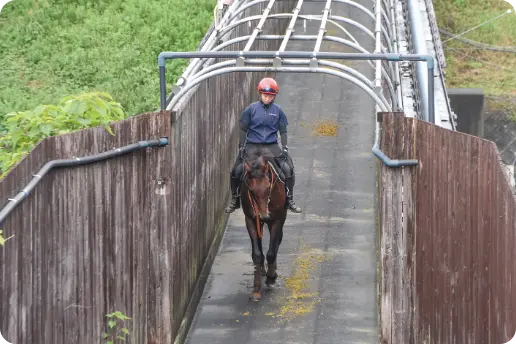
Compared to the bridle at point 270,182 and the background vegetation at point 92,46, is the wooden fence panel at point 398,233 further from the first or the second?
the background vegetation at point 92,46

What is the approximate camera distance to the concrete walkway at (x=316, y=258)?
13258 mm

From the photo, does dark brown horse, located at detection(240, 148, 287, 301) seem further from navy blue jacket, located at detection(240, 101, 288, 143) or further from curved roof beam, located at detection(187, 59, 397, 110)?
curved roof beam, located at detection(187, 59, 397, 110)

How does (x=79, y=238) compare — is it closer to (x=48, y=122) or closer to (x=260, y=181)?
(x=48, y=122)

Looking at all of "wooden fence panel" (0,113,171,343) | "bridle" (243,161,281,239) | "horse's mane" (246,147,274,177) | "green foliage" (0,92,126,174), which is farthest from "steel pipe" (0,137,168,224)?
"bridle" (243,161,281,239)

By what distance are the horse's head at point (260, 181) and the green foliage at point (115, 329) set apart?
2.54 meters

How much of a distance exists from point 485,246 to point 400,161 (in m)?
2.21

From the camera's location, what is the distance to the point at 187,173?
1310cm

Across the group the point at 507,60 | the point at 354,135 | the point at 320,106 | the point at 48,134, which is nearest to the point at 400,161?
the point at 48,134

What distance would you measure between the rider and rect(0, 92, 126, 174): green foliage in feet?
7.65

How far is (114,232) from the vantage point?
35.7 ft

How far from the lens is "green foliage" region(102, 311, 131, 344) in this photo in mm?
10719

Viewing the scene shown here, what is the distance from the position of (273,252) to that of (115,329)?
3.59 m

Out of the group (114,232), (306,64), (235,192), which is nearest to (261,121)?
(235,192)

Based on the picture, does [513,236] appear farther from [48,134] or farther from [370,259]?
[370,259]
